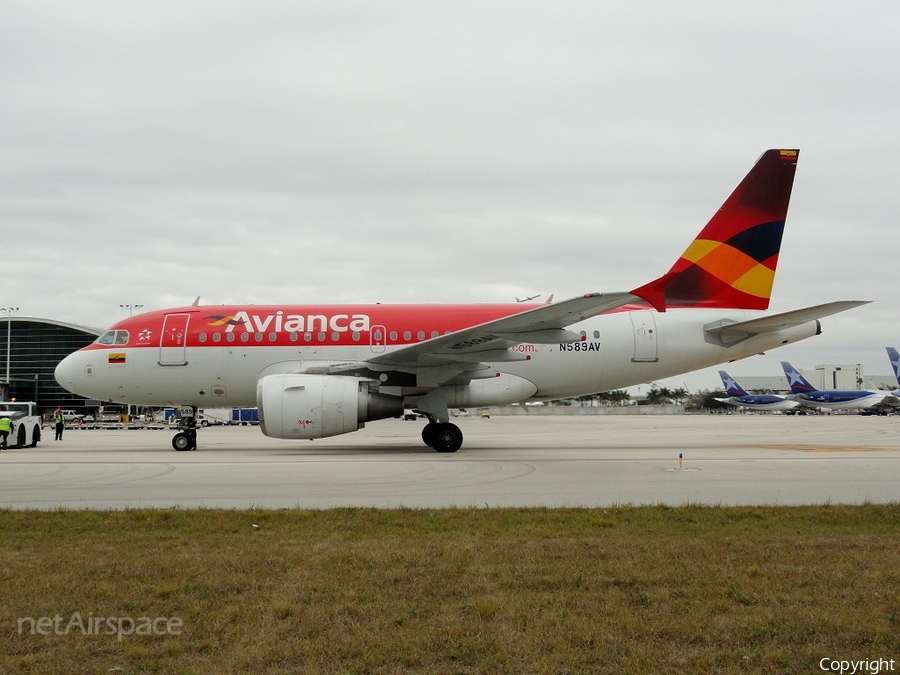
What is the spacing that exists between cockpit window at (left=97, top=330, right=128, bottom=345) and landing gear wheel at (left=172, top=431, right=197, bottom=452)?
9.59ft

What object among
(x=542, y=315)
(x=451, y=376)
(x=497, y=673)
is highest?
(x=542, y=315)

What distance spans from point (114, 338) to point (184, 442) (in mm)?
3507

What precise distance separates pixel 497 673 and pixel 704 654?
1104 mm

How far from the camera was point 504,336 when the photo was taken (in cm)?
1647

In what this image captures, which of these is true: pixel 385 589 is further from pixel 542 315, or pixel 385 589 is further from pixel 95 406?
pixel 95 406

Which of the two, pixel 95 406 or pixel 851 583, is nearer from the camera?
pixel 851 583

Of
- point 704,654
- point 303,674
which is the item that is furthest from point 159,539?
point 704,654

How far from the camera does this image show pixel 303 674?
152 inches

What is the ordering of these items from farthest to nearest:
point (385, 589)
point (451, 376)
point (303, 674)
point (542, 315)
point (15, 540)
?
point (451, 376) → point (542, 315) → point (15, 540) → point (385, 589) → point (303, 674)

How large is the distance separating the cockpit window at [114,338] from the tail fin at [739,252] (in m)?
14.2

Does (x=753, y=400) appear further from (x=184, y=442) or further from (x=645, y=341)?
(x=184, y=442)

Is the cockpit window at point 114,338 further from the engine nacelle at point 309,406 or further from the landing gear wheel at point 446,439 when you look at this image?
the landing gear wheel at point 446,439

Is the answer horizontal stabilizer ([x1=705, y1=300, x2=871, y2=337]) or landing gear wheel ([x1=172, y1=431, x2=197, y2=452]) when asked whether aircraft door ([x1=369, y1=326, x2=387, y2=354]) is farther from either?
horizontal stabilizer ([x1=705, y1=300, x2=871, y2=337])

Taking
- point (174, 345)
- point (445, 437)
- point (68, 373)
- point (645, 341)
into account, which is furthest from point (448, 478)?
point (68, 373)
